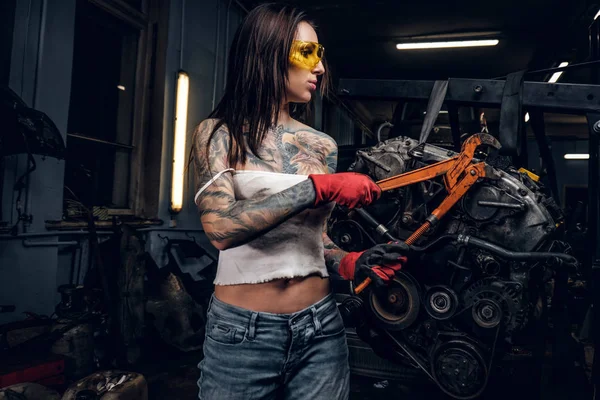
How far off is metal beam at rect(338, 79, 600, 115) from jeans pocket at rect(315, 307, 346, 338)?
2081 millimetres

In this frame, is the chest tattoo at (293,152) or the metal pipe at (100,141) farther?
the metal pipe at (100,141)

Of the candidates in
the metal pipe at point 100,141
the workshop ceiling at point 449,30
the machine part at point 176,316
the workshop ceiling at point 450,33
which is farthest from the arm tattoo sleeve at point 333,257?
the workshop ceiling at point 450,33

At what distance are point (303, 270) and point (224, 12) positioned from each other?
21.5 ft

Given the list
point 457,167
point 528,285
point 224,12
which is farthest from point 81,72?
point 528,285

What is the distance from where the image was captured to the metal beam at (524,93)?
2791 mm

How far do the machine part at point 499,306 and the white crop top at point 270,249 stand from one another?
2.09 metres

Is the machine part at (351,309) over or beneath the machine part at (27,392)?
over

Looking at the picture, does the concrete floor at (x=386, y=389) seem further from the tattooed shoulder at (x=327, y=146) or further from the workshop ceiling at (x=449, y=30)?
the workshop ceiling at (x=449, y=30)

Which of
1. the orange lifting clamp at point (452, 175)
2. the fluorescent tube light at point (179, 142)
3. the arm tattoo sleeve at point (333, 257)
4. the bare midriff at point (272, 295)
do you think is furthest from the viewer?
the fluorescent tube light at point (179, 142)

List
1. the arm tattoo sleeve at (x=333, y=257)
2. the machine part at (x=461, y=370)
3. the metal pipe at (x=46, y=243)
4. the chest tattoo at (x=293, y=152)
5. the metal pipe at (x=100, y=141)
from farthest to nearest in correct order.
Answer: the metal pipe at (x=100, y=141) < the metal pipe at (x=46, y=243) < the machine part at (x=461, y=370) < the arm tattoo sleeve at (x=333, y=257) < the chest tattoo at (x=293, y=152)

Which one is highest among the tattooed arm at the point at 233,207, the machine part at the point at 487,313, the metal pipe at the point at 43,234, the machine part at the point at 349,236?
the tattooed arm at the point at 233,207

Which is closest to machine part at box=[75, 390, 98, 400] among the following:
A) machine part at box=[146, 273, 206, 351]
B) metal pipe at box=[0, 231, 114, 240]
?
metal pipe at box=[0, 231, 114, 240]

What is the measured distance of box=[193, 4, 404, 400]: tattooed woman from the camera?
131 centimetres

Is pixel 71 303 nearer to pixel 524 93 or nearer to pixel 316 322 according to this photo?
pixel 316 322
